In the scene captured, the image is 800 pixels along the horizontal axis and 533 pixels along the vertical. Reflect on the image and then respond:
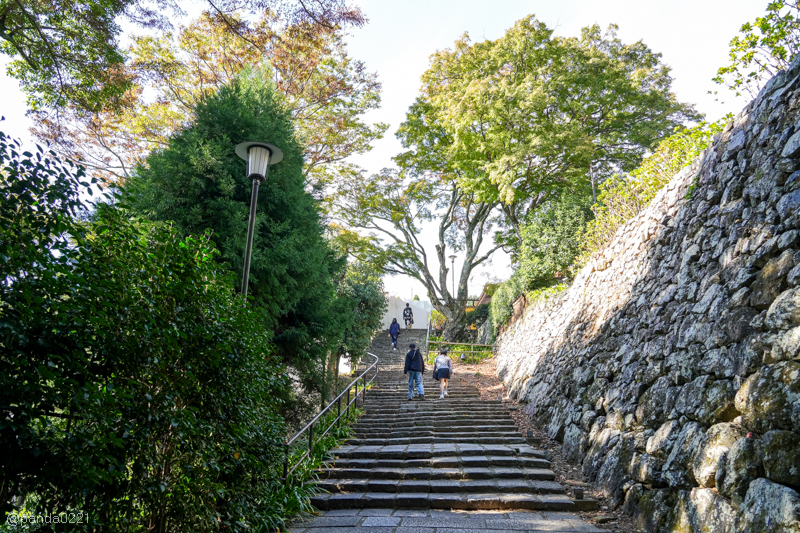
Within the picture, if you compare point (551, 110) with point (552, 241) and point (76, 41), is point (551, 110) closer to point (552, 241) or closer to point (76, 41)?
point (552, 241)

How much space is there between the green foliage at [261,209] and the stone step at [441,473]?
6.30ft

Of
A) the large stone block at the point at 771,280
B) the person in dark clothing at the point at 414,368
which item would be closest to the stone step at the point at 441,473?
the large stone block at the point at 771,280

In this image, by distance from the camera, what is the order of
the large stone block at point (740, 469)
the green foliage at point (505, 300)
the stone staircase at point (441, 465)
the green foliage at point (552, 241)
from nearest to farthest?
the large stone block at point (740, 469), the stone staircase at point (441, 465), the green foliage at point (552, 241), the green foliage at point (505, 300)

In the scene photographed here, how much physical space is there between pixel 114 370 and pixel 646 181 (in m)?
8.03

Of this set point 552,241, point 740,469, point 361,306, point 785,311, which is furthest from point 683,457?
point 361,306

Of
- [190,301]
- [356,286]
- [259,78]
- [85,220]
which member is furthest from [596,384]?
[356,286]

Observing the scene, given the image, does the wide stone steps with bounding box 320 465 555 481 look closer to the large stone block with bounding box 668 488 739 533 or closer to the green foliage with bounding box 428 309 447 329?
the large stone block with bounding box 668 488 739 533

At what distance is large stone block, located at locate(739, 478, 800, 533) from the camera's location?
265 centimetres

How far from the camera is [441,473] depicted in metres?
5.70

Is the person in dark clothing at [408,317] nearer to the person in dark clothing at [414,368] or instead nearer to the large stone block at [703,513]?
the person in dark clothing at [414,368]

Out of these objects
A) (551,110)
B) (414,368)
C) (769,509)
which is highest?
(551,110)

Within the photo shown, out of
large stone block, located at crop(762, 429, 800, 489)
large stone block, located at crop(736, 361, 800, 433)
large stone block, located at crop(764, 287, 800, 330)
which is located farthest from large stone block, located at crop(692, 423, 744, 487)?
large stone block, located at crop(764, 287, 800, 330)

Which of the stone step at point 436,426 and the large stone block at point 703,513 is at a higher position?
the large stone block at point 703,513

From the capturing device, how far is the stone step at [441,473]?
5578 mm
